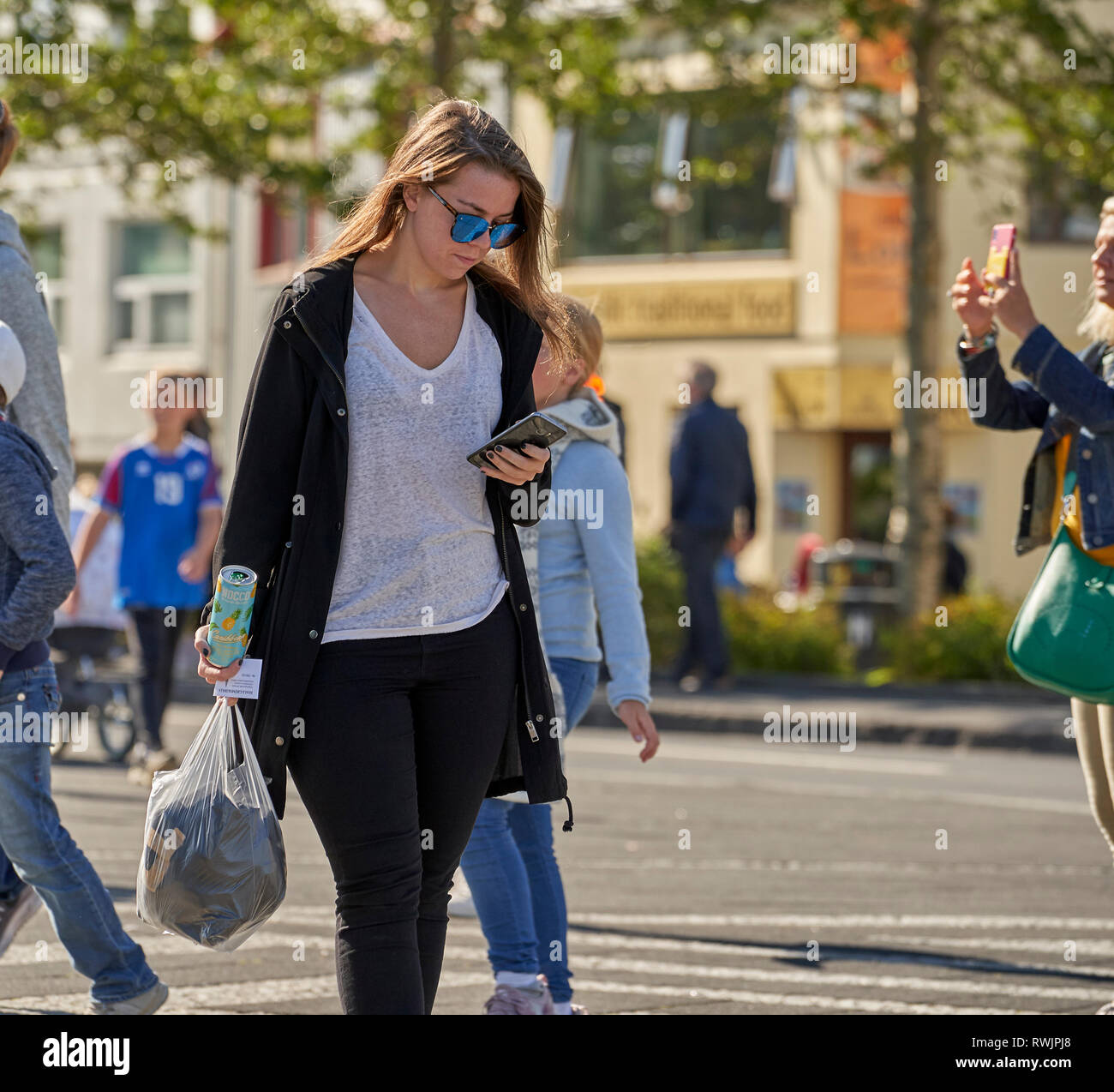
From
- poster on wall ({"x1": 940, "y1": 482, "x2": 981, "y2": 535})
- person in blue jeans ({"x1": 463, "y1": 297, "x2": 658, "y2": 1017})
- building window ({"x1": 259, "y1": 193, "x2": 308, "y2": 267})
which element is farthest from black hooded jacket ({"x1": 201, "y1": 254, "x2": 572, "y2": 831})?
building window ({"x1": 259, "y1": 193, "x2": 308, "y2": 267})

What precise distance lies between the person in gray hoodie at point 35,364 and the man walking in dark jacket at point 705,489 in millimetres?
9855

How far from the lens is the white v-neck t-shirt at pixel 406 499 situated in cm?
388

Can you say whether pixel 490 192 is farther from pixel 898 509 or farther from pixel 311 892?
pixel 898 509

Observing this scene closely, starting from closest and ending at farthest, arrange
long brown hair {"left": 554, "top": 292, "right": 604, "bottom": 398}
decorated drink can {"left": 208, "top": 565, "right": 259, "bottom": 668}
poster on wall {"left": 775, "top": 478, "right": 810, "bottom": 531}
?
decorated drink can {"left": 208, "top": 565, "right": 259, "bottom": 668} → long brown hair {"left": 554, "top": 292, "right": 604, "bottom": 398} → poster on wall {"left": 775, "top": 478, "right": 810, "bottom": 531}

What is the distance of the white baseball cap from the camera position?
16.3 feet

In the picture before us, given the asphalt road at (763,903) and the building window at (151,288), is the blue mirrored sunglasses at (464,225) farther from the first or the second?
the building window at (151,288)

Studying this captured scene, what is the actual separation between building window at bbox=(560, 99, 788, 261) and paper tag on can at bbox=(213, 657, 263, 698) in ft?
72.5

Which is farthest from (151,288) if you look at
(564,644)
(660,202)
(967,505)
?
(564,644)

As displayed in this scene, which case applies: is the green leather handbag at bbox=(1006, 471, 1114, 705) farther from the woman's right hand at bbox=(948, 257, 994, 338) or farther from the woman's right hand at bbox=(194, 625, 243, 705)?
the woman's right hand at bbox=(194, 625, 243, 705)

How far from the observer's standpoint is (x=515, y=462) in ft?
12.7

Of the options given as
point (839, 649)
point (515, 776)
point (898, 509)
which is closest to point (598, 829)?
point (515, 776)

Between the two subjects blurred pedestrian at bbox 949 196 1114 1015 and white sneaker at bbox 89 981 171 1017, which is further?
blurred pedestrian at bbox 949 196 1114 1015

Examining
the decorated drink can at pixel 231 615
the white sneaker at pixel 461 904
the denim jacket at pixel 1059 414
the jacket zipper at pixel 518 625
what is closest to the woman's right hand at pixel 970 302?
the denim jacket at pixel 1059 414

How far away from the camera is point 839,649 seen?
16875mm
